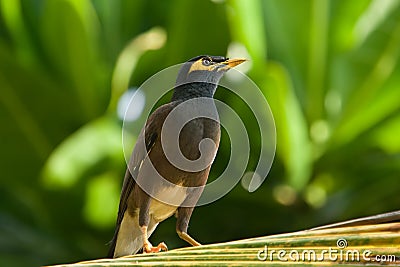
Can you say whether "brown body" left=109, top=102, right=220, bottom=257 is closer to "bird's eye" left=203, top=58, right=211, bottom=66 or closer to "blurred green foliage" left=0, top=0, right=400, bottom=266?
"bird's eye" left=203, top=58, right=211, bottom=66

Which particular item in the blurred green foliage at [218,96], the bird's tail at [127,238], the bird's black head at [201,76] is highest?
the blurred green foliage at [218,96]

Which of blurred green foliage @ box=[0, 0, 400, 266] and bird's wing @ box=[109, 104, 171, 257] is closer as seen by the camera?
bird's wing @ box=[109, 104, 171, 257]

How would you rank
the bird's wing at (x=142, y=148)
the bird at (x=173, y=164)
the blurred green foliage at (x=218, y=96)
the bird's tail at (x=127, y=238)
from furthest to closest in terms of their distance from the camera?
the blurred green foliage at (x=218, y=96) < the bird's tail at (x=127, y=238) < the bird's wing at (x=142, y=148) < the bird at (x=173, y=164)

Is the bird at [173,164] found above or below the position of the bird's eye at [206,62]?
below

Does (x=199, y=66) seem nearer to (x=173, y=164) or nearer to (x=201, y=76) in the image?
(x=201, y=76)

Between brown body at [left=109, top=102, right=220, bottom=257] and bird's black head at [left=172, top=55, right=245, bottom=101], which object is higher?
bird's black head at [left=172, top=55, right=245, bottom=101]

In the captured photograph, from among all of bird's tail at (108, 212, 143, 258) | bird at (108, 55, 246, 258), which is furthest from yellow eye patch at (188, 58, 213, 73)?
bird's tail at (108, 212, 143, 258)

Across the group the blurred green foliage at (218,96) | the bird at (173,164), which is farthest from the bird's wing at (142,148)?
the blurred green foliage at (218,96)

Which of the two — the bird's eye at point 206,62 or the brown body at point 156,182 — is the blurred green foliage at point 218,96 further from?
the bird's eye at point 206,62
